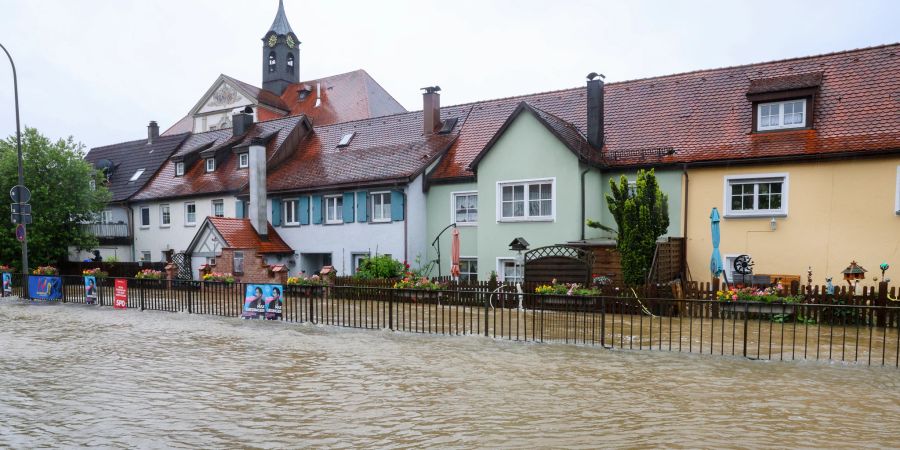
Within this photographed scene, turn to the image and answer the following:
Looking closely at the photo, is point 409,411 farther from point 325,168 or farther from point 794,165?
point 325,168

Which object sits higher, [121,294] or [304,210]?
[304,210]

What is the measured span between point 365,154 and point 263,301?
14468 millimetres

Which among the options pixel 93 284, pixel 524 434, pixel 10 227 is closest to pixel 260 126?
pixel 10 227

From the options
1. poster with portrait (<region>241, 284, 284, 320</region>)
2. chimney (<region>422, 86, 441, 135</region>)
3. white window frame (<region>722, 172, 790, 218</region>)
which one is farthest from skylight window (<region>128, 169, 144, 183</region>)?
white window frame (<region>722, 172, 790, 218</region>)

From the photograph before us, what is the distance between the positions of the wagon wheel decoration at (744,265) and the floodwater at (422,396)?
31.8 ft

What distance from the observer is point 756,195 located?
19484mm

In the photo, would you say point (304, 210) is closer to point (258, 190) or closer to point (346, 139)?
point (258, 190)

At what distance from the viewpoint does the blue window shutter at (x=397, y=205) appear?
25203 mm

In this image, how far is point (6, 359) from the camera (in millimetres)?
10891

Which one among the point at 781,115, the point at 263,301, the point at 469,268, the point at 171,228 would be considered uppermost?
the point at 781,115

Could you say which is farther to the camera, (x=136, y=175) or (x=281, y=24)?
(x=281, y=24)

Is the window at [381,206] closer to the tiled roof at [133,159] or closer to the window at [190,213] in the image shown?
the window at [190,213]

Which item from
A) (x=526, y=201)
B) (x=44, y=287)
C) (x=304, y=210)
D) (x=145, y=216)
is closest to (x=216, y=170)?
(x=145, y=216)

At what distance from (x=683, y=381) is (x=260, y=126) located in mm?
31590
